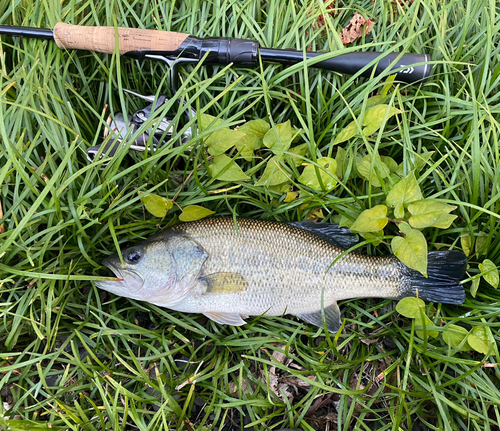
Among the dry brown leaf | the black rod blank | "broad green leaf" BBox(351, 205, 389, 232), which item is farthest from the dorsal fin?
the black rod blank

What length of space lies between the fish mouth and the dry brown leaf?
2.72 metres

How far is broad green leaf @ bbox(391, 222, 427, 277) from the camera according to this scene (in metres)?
2.53

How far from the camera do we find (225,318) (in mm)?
2848

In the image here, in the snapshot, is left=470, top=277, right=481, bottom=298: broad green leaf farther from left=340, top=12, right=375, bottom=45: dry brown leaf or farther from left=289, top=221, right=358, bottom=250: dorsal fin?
left=340, top=12, right=375, bottom=45: dry brown leaf

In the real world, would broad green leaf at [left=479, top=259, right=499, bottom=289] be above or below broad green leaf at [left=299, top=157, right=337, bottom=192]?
below

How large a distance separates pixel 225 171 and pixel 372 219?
1.22 meters

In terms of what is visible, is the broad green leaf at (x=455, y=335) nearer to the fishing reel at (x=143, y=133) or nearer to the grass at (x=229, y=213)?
the grass at (x=229, y=213)

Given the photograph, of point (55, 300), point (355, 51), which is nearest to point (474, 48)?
point (355, 51)

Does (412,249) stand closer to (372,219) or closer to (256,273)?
(372,219)

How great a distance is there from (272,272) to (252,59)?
1.76 m

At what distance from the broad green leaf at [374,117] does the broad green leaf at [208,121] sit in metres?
1.19

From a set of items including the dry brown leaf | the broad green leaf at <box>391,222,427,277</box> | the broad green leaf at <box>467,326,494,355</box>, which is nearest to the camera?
the broad green leaf at <box>391,222,427,277</box>

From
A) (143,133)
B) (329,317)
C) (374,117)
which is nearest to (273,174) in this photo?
(374,117)

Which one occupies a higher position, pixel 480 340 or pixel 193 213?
pixel 193 213
